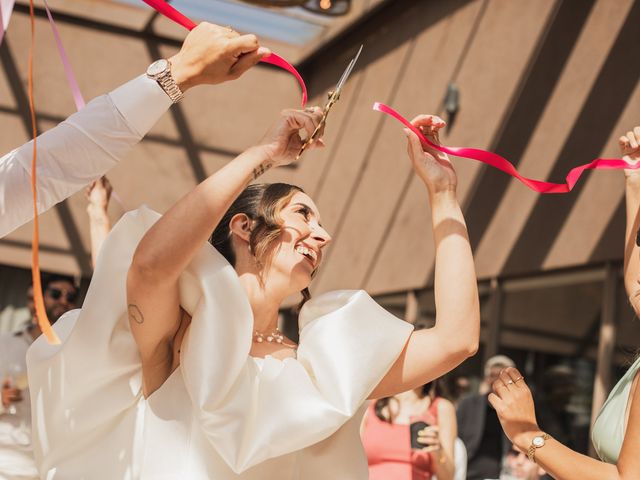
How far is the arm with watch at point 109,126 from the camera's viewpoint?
5.53 feet

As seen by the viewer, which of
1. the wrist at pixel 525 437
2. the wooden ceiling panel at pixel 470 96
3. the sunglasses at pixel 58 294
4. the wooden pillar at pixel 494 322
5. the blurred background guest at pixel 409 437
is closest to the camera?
the wrist at pixel 525 437

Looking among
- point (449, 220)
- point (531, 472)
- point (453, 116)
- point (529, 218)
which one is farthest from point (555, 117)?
point (449, 220)

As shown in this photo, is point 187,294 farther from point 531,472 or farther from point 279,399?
point 531,472

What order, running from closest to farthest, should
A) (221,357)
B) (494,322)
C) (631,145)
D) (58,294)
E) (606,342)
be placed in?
(221,357) → (631,145) → (58,294) → (606,342) → (494,322)

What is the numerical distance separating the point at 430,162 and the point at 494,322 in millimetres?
5493

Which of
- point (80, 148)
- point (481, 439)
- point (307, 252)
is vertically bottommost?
point (481, 439)

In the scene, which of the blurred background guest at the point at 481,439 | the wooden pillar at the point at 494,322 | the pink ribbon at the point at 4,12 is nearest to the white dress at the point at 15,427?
the pink ribbon at the point at 4,12

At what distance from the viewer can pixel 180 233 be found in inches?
66.8

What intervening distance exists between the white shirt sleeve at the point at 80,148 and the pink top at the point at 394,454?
2722 mm

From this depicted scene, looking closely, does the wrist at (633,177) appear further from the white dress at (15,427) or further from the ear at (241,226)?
the white dress at (15,427)

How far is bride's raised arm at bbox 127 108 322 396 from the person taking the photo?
170 cm

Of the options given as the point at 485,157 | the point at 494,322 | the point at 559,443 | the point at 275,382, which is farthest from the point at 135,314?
the point at 494,322

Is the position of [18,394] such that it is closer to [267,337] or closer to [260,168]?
[267,337]

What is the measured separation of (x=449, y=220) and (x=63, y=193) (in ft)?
2.52
